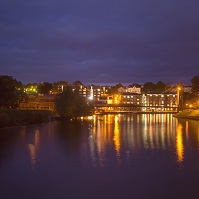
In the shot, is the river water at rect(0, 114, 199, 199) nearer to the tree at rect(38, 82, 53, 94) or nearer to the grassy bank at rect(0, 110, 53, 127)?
the grassy bank at rect(0, 110, 53, 127)

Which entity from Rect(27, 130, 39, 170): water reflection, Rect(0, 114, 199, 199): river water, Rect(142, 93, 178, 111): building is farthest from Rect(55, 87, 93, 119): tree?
Rect(142, 93, 178, 111): building

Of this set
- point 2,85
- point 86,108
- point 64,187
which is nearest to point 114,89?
point 86,108

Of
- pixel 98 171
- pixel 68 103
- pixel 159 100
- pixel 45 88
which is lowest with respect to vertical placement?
pixel 98 171

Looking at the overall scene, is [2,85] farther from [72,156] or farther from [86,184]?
[86,184]

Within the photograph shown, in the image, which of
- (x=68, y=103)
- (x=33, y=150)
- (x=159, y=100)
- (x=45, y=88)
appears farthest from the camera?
(x=159, y=100)

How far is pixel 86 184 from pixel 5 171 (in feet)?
13.3

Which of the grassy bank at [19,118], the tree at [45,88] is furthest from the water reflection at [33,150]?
the tree at [45,88]

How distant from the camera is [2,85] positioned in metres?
47.2

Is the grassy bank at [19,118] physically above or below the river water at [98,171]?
above

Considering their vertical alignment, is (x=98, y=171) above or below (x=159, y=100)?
below

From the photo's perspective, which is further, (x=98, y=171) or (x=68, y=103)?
(x=68, y=103)

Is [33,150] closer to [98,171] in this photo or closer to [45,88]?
[98,171]

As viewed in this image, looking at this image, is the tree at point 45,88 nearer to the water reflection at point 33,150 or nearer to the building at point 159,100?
the building at point 159,100

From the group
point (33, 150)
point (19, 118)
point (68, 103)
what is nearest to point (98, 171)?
point (33, 150)
